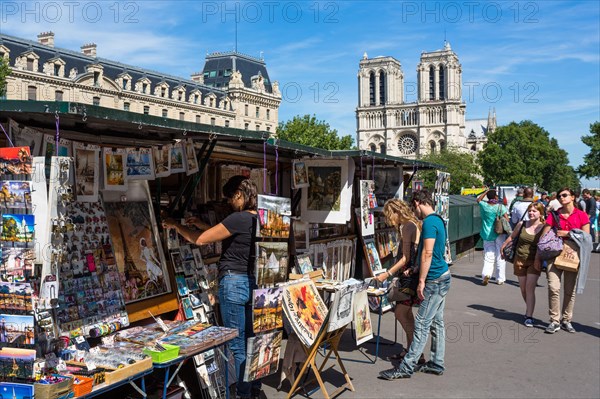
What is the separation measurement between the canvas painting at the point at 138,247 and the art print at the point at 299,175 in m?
2.36

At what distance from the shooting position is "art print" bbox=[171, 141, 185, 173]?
206 inches

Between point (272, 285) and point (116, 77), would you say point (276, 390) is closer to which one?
point (272, 285)

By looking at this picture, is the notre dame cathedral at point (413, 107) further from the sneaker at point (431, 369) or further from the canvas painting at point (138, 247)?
the canvas painting at point (138, 247)

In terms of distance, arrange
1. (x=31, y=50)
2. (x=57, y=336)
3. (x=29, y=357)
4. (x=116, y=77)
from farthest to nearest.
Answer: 1. (x=116, y=77)
2. (x=31, y=50)
3. (x=57, y=336)
4. (x=29, y=357)

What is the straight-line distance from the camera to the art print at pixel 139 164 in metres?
4.87

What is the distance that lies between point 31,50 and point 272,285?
172ft

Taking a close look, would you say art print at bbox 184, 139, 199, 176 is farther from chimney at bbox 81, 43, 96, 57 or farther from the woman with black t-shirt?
chimney at bbox 81, 43, 96, 57

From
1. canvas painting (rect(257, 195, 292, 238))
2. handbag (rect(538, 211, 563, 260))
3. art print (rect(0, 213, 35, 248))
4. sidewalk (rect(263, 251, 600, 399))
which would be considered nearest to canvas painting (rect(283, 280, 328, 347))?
canvas painting (rect(257, 195, 292, 238))

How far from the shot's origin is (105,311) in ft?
15.0

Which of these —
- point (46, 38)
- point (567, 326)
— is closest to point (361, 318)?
point (567, 326)

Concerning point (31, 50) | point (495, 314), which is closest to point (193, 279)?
point (495, 314)

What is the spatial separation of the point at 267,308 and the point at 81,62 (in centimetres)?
5733

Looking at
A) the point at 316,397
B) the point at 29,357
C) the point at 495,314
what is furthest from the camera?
the point at 495,314

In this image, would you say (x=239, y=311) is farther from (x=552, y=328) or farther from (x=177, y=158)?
(x=552, y=328)
